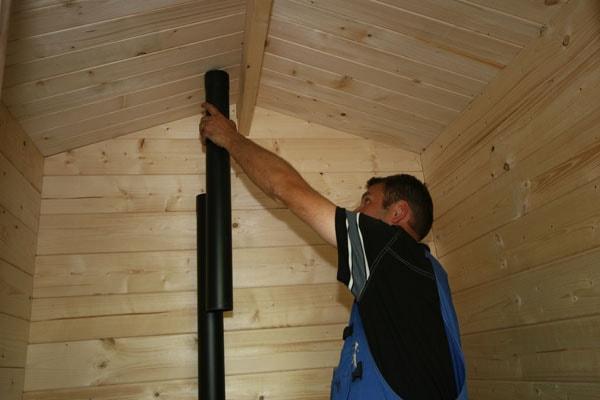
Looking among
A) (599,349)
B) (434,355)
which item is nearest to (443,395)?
(434,355)

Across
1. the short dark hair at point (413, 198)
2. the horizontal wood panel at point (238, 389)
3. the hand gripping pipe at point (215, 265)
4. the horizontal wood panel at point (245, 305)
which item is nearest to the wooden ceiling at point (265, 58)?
the hand gripping pipe at point (215, 265)

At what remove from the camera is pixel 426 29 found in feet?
4.96

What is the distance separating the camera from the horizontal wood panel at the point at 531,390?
130 cm

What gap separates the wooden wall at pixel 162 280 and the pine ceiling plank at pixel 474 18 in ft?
2.90

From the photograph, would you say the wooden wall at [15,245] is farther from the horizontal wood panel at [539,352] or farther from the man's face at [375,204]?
the horizontal wood panel at [539,352]

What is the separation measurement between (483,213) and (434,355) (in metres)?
0.76

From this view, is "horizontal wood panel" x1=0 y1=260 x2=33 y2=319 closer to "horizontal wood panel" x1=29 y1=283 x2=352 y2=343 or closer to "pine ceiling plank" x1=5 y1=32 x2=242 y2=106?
"horizontal wood panel" x1=29 y1=283 x2=352 y2=343

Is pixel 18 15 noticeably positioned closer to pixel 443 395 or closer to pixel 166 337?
pixel 166 337

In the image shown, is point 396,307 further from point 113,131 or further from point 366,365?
point 113,131

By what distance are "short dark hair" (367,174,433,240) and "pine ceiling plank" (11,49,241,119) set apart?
0.79 metres

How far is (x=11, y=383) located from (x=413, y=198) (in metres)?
1.41

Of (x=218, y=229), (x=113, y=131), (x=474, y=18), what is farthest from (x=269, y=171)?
(x=113, y=131)

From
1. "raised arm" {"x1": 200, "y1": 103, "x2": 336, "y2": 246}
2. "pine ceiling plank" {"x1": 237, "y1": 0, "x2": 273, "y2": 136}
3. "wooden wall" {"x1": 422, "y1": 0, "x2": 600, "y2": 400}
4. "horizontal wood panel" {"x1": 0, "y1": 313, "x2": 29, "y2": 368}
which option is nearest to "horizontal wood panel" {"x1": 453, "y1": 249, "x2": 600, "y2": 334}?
"wooden wall" {"x1": 422, "y1": 0, "x2": 600, "y2": 400}

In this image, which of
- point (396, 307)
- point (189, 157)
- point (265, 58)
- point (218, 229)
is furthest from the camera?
point (189, 157)
